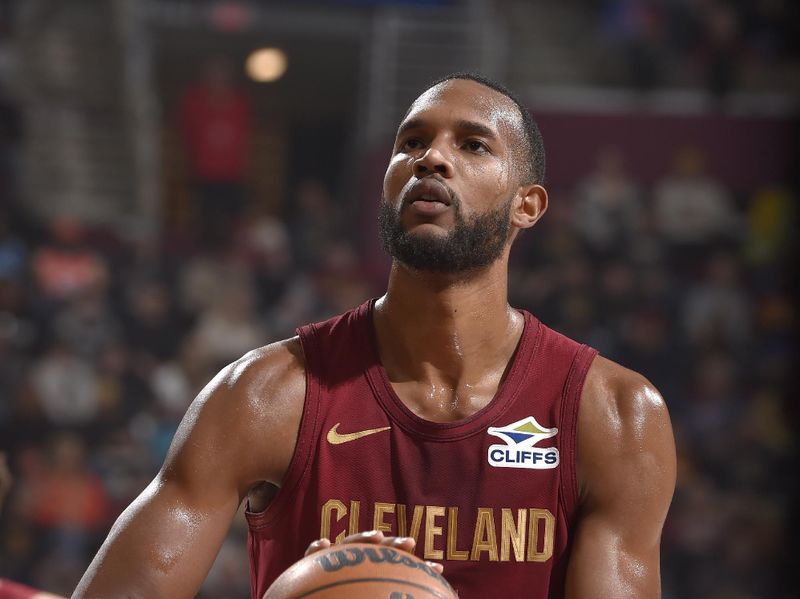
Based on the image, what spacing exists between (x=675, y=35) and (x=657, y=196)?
7.81ft

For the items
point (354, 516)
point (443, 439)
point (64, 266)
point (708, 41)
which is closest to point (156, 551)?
point (354, 516)

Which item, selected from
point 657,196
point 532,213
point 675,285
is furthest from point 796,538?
point 532,213

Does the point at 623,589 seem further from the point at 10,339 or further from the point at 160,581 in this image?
the point at 10,339

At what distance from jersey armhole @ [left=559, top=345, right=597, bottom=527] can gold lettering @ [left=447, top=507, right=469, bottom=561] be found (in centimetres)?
24

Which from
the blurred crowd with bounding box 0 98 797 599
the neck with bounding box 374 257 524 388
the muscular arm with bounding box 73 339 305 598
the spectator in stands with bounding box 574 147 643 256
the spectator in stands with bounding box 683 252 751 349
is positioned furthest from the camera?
the spectator in stands with bounding box 574 147 643 256

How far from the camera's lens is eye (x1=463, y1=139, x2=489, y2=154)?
8.87ft

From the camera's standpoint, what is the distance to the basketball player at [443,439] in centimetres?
256

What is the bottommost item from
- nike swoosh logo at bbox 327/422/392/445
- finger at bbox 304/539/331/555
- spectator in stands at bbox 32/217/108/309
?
spectator in stands at bbox 32/217/108/309

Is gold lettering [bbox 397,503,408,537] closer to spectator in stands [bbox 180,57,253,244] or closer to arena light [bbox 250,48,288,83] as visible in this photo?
spectator in stands [bbox 180,57,253,244]

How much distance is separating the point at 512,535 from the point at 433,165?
81 cm

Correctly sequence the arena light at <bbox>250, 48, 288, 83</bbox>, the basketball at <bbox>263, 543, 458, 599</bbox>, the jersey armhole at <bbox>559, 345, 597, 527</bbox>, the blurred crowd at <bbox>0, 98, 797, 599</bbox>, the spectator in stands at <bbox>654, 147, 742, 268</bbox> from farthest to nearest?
the arena light at <bbox>250, 48, 288, 83</bbox>, the spectator in stands at <bbox>654, 147, 742, 268</bbox>, the blurred crowd at <bbox>0, 98, 797, 599</bbox>, the jersey armhole at <bbox>559, 345, 597, 527</bbox>, the basketball at <bbox>263, 543, 458, 599</bbox>

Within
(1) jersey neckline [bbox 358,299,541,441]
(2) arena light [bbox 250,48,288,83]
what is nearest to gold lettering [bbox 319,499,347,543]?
A: (1) jersey neckline [bbox 358,299,541,441]

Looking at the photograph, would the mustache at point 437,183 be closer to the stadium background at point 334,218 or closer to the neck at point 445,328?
the neck at point 445,328

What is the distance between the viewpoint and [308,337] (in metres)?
2.80
